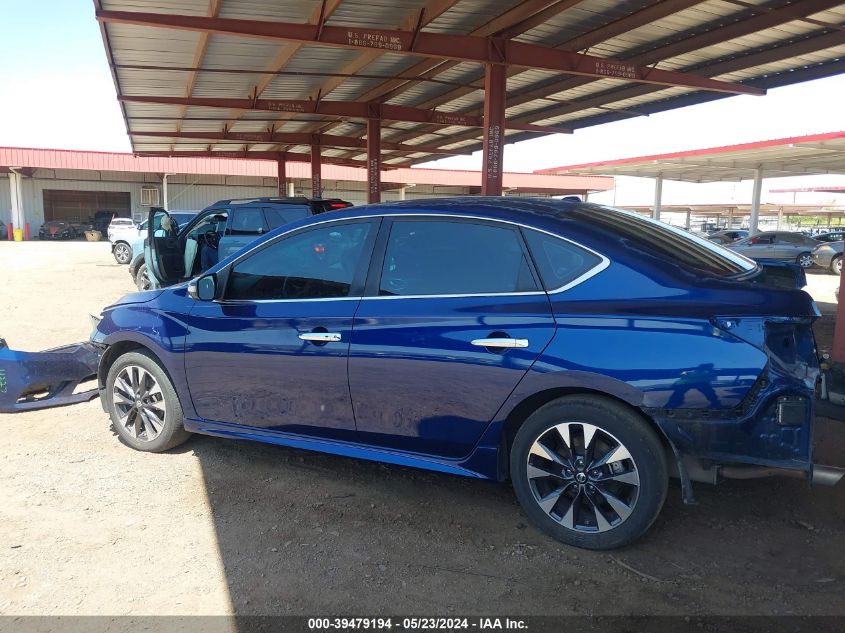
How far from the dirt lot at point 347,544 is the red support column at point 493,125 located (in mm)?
7630

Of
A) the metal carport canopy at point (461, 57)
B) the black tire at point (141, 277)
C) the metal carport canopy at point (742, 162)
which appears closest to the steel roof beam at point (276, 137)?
the metal carport canopy at point (461, 57)

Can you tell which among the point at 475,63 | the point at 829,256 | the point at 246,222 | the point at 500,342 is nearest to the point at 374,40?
the point at 475,63

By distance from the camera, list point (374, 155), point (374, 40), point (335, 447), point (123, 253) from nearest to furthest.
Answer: point (335, 447)
point (374, 40)
point (374, 155)
point (123, 253)

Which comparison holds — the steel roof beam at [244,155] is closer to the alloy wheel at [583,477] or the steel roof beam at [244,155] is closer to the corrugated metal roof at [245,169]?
the corrugated metal roof at [245,169]

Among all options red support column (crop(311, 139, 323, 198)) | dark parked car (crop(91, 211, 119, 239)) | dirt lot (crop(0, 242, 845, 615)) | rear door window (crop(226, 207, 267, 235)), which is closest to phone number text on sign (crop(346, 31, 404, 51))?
rear door window (crop(226, 207, 267, 235))

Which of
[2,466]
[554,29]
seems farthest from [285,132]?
[2,466]

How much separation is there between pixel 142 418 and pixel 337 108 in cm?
1311

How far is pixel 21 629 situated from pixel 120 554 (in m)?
0.59

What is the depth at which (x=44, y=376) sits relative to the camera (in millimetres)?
5371

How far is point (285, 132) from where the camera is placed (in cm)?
2228

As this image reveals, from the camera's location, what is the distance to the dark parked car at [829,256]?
20.6 metres

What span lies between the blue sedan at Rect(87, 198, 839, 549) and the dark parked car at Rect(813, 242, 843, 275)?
2000 centimetres

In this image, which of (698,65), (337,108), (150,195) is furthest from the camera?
(150,195)

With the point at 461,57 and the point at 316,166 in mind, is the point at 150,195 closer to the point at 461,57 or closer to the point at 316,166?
the point at 316,166
